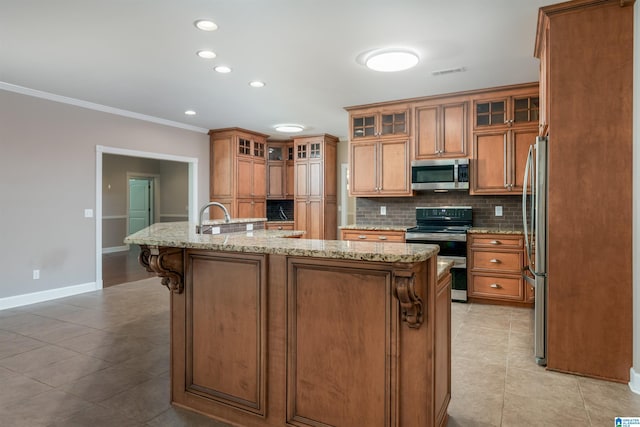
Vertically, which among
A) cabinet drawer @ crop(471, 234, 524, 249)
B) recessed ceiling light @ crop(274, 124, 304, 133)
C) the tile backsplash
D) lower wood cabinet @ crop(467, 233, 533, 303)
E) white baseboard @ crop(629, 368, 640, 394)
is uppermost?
recessed ceiling light @ crop(274, 124, 304, 133)

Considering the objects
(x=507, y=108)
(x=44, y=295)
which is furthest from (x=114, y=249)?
(x=507, y=108)

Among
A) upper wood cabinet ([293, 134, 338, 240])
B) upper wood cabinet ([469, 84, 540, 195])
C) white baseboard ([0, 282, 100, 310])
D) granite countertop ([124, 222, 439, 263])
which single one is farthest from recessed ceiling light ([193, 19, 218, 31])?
upper wood cabinet ([293, 134, 338, 240])

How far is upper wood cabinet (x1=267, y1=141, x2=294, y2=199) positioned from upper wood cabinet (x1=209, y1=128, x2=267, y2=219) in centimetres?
49

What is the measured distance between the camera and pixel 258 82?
14.2ft

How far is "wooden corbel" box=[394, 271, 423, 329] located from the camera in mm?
1557

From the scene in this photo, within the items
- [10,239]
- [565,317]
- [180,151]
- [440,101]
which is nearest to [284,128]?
[180,151]

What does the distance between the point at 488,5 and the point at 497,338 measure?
2578mm

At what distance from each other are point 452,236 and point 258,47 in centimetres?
286

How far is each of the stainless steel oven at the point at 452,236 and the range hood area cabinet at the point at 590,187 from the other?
1.64 meters

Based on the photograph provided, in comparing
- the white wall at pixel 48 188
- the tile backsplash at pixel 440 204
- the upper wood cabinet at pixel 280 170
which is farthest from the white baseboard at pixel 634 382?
the upper wood cabinet at pixel 280 170

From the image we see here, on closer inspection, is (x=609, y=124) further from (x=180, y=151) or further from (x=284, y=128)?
(x=180, y=151)

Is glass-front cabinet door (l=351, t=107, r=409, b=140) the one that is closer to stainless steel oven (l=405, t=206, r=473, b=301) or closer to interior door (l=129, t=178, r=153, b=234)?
stainless steel oven (l=405, t=206, r=473, b=301)

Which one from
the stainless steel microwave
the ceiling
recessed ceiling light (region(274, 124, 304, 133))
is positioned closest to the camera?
the ceiling

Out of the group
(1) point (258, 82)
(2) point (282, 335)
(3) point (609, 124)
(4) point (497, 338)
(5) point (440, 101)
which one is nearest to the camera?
(2) point (282, 335)
